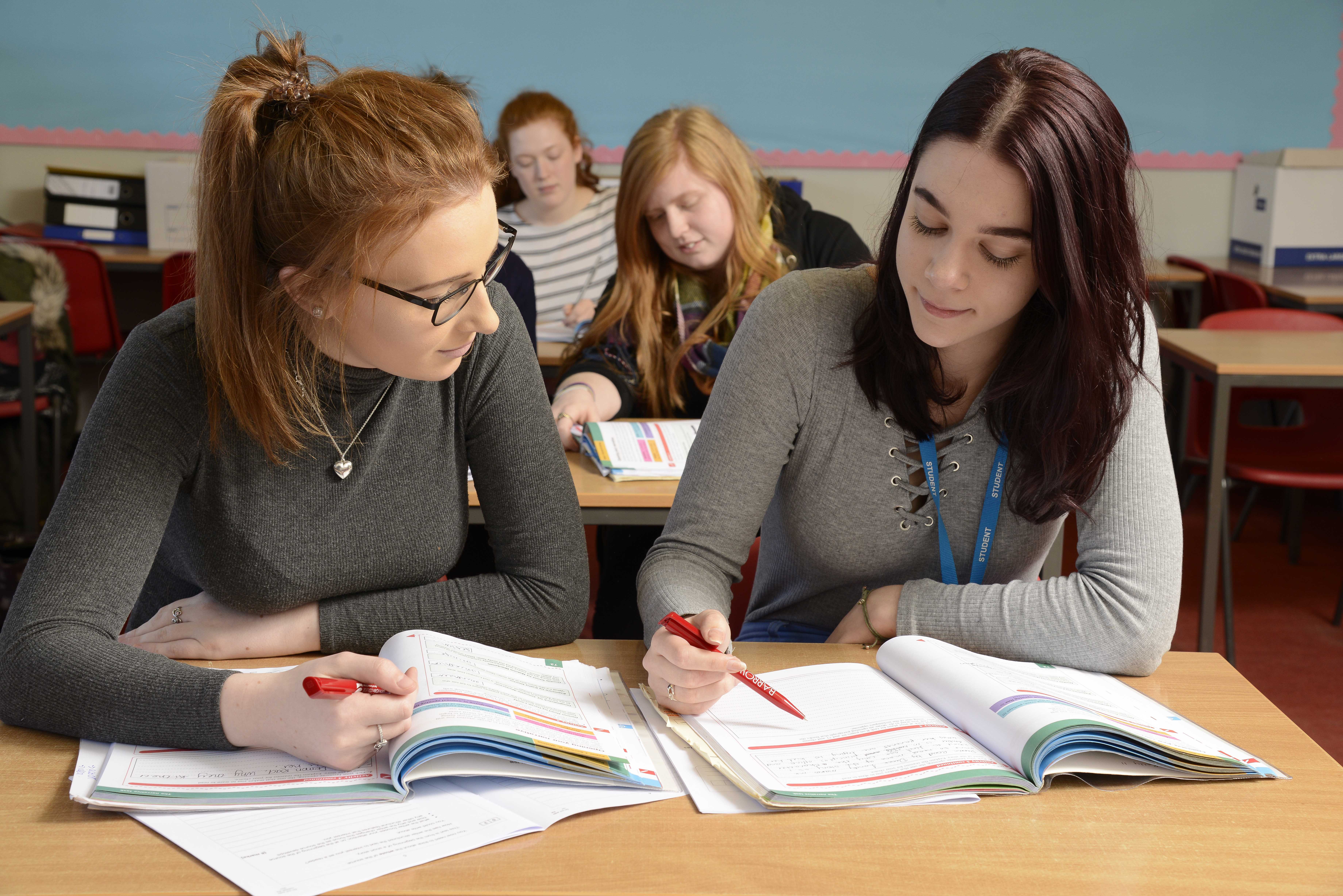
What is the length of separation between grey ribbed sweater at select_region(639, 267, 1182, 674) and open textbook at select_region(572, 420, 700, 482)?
507mm

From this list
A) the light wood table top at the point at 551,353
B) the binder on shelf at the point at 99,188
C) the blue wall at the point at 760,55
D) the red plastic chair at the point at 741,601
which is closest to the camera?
the red plastic chair at the point at 741,601

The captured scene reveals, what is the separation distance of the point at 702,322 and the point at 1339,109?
3.85m

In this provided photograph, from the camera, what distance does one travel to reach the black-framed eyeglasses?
1.03 m

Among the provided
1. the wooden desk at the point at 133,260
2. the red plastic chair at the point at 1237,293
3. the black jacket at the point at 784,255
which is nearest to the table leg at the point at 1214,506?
the black jacket at the point at 784,255

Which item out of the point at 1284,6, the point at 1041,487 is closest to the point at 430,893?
the point at 1041,487

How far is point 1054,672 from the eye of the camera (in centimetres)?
111

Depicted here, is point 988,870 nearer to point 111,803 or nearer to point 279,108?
point 111,803

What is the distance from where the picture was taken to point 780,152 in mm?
4824

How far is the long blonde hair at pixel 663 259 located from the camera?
2.34m

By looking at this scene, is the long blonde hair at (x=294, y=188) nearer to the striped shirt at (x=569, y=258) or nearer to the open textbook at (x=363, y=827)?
the open textbook at (x=363, y=827)

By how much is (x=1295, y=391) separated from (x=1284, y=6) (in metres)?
2.31

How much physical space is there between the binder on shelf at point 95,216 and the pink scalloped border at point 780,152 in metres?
0.36

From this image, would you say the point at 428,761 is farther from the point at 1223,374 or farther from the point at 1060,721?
the point at 1223,374

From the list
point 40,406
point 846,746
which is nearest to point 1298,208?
point 846,746
